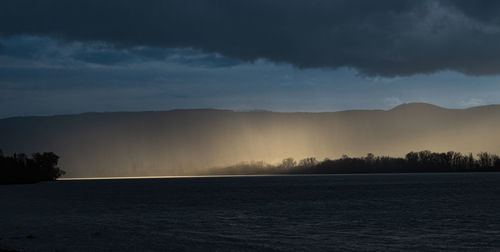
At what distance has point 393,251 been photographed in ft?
138

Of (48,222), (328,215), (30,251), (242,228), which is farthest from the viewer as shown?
(328,215)

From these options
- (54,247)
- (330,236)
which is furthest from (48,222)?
(330,236)

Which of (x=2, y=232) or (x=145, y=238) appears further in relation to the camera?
(x=2, y=232)

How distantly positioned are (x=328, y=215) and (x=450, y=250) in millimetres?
34115

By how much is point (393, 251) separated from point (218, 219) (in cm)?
3288

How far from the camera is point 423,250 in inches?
1686

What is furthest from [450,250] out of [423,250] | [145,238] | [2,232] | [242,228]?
[2,232]

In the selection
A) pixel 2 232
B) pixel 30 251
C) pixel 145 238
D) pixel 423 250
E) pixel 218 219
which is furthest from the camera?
pixel 218 219

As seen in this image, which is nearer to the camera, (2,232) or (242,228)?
(2,232)

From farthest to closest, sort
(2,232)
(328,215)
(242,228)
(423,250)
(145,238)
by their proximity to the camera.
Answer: (328,215), (242,228), (2,232), (145,238), (423,250)

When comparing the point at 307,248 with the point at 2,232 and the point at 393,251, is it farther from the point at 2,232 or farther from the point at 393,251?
the point at 2,232

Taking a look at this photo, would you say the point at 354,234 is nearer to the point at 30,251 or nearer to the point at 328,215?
the point at 328,215

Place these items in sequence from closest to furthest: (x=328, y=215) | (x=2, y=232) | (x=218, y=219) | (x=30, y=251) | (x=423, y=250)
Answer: (x=30, y=251), (x=423, y=250), (x=2, y=232), (x=218, y=219), (x=328, y=215)

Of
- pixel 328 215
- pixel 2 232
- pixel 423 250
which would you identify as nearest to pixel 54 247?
pixel 2 232
